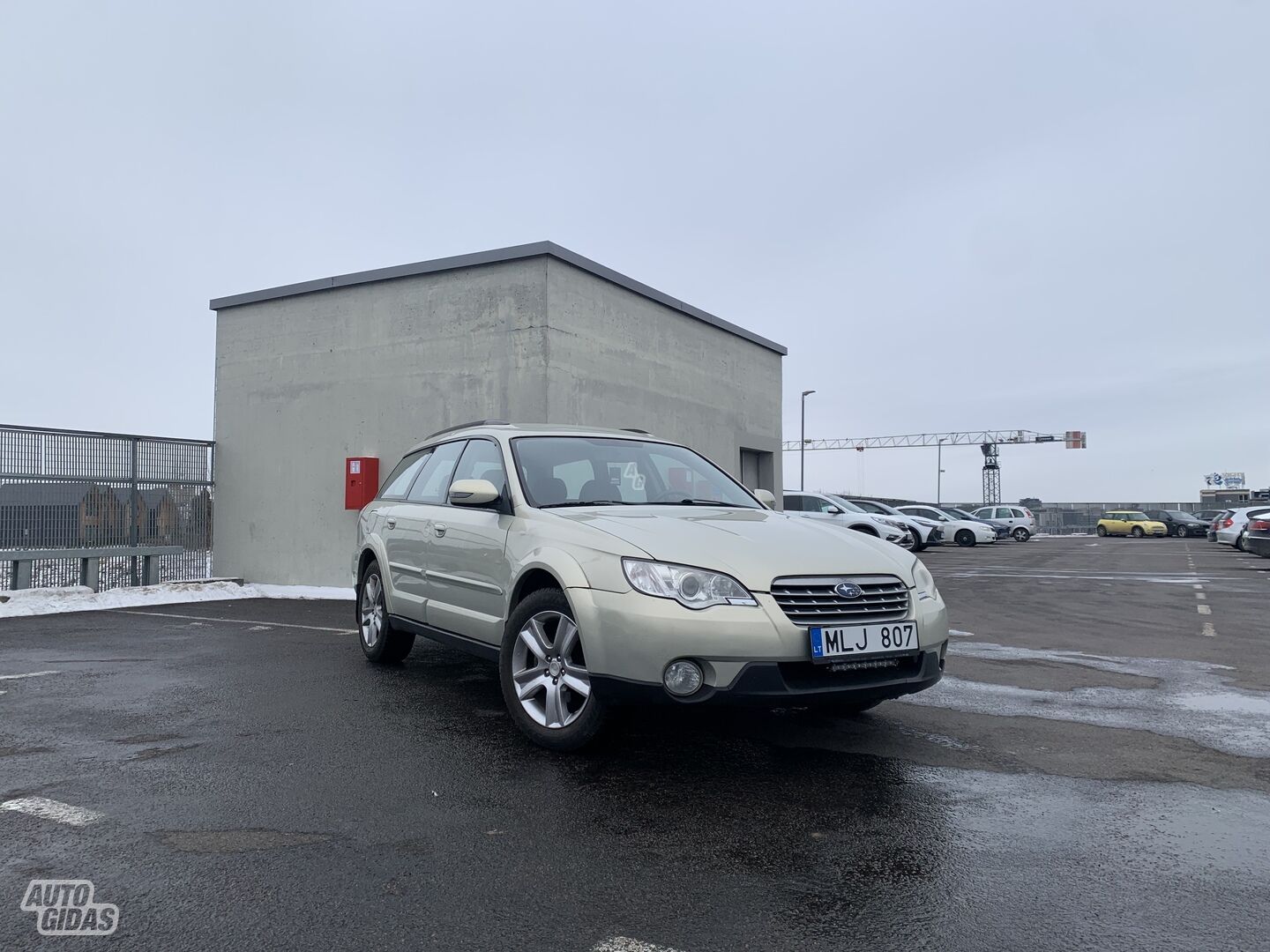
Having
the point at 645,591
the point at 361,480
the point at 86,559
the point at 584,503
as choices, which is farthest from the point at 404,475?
the point at 86,559

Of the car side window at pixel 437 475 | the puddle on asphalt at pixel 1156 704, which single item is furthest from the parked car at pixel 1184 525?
the car side window at pixel 437 475

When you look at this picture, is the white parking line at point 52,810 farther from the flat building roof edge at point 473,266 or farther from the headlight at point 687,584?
the flat building roof edge at point 473,266

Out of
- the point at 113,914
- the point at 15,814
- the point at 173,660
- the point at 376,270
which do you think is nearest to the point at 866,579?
the point at 113,914

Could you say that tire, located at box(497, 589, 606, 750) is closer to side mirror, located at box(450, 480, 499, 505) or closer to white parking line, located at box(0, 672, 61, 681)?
side mirror, located at box(450, 480, 499, 505)

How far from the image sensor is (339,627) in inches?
359

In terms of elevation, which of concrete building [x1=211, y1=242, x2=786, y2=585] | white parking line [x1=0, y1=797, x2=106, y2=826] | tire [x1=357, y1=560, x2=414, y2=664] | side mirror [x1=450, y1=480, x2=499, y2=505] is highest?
concrete building [x1=211, y1=242, x2=786, y2=585]

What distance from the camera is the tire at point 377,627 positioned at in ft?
21.7

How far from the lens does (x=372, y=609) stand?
6895 millimetres

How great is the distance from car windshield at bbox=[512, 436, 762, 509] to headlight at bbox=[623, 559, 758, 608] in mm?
1161

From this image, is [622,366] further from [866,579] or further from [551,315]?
[866,579]

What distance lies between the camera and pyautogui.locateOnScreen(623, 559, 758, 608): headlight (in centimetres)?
382

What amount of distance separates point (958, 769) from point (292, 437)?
37.3 feet

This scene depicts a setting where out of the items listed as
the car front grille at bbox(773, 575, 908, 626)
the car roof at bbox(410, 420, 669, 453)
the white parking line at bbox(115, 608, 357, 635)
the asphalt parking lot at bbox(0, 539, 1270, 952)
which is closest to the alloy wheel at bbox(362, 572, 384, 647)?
the asphalt parking lot at bbox(0, 539, 1270, 952)

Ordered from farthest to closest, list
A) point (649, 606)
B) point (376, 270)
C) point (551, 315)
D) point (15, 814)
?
point (376, 270) < point (551, 315) < point (649, 606) < point (15, 814)
